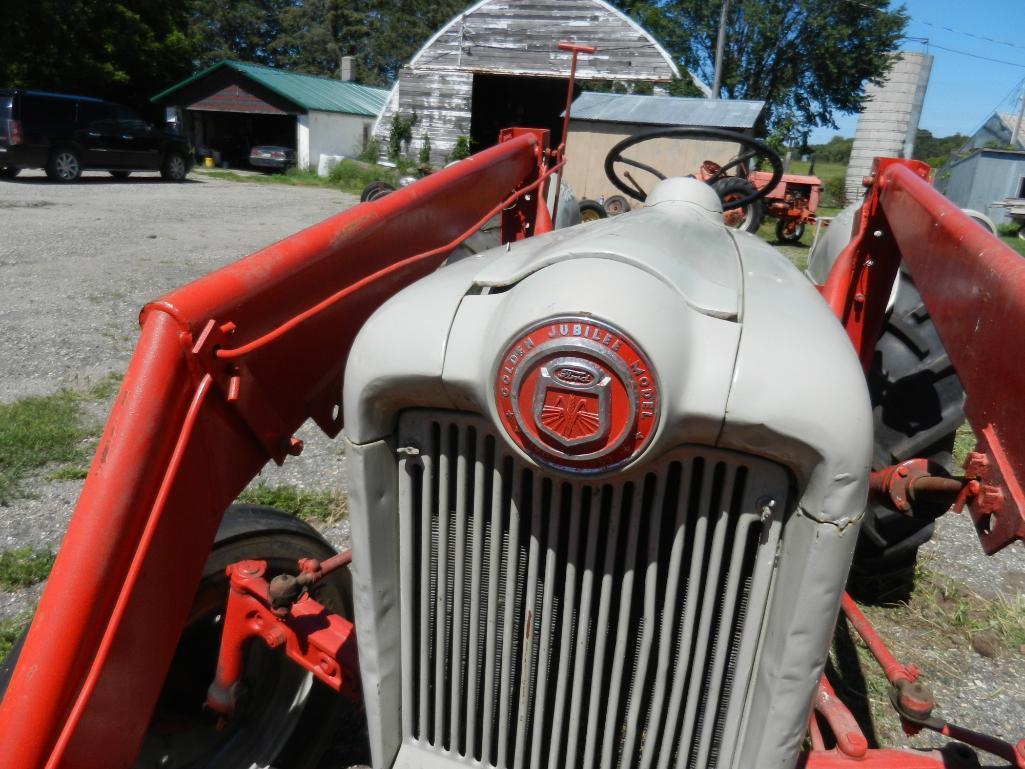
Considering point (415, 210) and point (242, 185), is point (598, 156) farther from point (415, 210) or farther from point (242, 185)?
point (415, 210)

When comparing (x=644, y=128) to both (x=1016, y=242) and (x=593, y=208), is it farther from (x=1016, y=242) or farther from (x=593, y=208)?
(x=1016, y=242)

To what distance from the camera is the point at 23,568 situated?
300 centimetres

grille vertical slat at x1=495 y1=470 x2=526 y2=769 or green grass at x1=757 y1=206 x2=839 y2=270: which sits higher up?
grille vertical slat at x1=495 y1=470 x2=526 y2=769

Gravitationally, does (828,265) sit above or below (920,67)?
below

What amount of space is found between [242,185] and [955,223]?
67.1 ft

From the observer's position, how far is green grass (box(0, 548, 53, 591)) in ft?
9.72

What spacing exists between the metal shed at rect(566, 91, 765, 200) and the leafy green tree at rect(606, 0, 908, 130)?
1930 centimetres

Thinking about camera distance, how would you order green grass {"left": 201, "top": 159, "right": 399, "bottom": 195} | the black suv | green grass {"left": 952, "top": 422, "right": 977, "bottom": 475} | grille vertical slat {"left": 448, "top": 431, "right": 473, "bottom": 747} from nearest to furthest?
grille vertical slat {"left": 448, "top": 431, "right": 473, "bottom": 747} < green grass {"left": 952, "top": 422, "right": 977, "bottom": 475} < the black suv < green grass {"left": 201, "top": 159, "right": 399, "bottom": 195}

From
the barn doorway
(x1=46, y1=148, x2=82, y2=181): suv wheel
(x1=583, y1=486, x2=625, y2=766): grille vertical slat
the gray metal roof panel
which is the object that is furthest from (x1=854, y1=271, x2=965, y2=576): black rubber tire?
the barn doorway

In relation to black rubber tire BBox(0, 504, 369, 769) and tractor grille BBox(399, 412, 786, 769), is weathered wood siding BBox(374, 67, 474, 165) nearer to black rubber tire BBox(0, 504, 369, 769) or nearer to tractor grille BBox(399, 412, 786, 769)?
black rubber tire BBox(0, 504, 369, 769)

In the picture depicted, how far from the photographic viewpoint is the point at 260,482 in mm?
3873

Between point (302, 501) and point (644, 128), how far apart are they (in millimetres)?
13032

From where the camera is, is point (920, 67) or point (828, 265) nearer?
point (828, 265)

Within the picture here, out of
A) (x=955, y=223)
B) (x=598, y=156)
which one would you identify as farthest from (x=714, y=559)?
(x=598, y=156)
